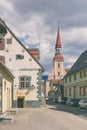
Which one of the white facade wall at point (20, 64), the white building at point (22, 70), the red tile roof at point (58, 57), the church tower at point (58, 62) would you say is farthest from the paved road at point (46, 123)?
the red tile roof at point (58, 57)

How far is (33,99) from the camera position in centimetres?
4447

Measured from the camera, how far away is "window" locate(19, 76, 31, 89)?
4444 cm

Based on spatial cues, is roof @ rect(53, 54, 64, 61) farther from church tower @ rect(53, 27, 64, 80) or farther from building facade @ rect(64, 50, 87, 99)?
building facade @ rect(64, 50, 87, 99)

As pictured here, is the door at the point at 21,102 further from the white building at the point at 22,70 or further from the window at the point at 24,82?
the window at the point at 24,82

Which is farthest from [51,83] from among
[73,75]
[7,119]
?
[7,119]

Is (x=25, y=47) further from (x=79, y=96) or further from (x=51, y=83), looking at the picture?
(x=51, y=83)

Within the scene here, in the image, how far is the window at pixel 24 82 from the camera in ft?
146

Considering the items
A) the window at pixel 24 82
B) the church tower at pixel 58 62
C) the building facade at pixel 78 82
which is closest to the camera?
the window at pixel 24 82

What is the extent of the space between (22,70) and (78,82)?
62.9 feet

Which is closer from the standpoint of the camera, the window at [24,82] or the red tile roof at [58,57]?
the window at [24,82]

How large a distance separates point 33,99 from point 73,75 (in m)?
23.5

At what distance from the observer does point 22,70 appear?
45031mm

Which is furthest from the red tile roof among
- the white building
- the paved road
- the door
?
the paved road

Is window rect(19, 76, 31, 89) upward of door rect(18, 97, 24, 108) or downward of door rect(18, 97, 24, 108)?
upward
